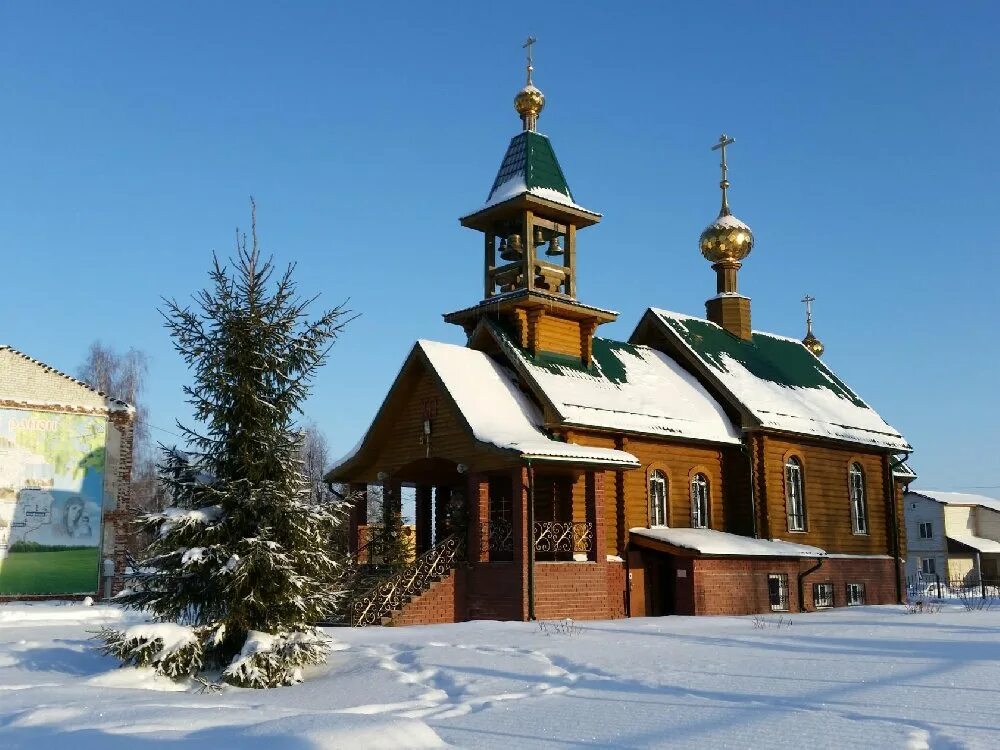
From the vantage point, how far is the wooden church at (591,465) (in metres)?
19.8

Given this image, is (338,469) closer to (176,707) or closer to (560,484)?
(560,484)

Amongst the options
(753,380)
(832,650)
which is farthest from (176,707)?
(753,380)

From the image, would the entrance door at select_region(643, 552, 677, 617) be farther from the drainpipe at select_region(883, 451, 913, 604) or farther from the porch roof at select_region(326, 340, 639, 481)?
the drainpipe at select_region(883, 451, 913, 604)

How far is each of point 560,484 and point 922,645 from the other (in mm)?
9882

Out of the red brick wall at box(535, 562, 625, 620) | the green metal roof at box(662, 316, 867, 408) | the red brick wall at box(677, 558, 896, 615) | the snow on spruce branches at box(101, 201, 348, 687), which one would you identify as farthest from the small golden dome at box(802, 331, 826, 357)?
the snow on spruce branches at box(101, 201, 348, 687)

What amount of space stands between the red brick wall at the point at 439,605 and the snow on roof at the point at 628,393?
4.11 m

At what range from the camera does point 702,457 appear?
2462 centimetres

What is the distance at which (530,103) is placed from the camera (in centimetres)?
2583

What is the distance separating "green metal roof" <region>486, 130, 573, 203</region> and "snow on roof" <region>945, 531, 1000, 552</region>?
38.0 m

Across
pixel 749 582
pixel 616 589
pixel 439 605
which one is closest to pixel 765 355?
pixel 749 582

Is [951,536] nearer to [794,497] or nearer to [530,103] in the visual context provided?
[794,497]

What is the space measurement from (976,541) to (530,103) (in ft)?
132

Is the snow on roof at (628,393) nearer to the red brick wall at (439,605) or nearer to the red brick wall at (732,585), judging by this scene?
the red brick wall at (732,585)

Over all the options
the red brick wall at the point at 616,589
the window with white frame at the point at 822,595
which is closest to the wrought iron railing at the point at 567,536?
the red brick wall at the point at 616,589
